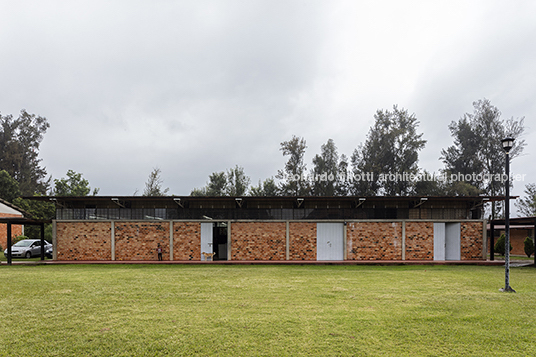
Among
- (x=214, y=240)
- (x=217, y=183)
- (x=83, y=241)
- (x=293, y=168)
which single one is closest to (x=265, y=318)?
(x=214, y=240)

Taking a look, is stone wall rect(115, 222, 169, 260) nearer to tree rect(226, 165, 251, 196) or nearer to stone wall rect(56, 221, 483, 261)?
stone wall rect(56, 221, 483, 261)

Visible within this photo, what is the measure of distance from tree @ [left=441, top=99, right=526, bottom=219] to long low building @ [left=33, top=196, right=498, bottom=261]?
2558 cm

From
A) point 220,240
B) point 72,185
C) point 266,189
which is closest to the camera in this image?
point 220,240

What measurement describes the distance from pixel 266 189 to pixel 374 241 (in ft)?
90.4

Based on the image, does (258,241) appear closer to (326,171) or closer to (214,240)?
(214,240)

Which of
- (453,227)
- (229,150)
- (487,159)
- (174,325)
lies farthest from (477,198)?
(229,150)

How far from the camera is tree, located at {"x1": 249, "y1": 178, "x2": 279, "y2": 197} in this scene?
44.4m

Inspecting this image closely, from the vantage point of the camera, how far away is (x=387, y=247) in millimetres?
18500

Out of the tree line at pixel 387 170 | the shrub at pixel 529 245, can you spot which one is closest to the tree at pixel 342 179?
the tree line at pixel 387 170

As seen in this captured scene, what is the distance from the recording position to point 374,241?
1856 centimetres

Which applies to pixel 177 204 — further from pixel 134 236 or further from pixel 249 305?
pixel 249 305

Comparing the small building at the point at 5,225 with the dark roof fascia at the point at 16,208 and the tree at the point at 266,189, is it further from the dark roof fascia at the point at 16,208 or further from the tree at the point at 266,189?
the tree at the point at 266,189

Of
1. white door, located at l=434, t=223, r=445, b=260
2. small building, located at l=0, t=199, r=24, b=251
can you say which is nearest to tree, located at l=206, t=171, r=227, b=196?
small building, located at l=0, t=199, r=24, b=251

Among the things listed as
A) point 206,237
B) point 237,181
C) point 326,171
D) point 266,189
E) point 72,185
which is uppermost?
point 326,171
